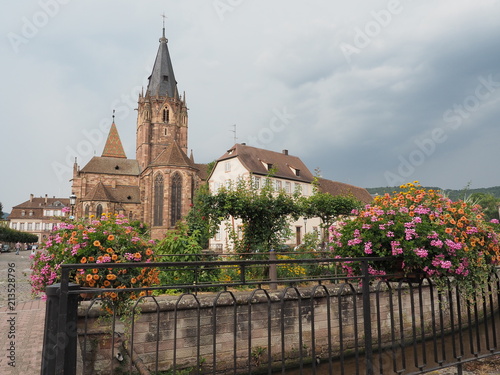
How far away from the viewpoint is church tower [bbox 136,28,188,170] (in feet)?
199

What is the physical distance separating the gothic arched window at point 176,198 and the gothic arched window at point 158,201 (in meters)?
1.64

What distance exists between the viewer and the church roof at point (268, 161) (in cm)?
3688

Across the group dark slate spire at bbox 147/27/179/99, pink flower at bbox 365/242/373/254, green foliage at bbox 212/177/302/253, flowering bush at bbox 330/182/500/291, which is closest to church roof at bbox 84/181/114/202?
dark slate spire at bbox 147/27/179/99

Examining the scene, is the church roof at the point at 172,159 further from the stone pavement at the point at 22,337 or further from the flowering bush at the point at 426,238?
the flowering bush at the point at 426,238

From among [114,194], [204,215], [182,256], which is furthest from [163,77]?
[182,256]

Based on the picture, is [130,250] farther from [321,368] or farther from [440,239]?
[321,368]

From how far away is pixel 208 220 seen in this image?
15.7 metres

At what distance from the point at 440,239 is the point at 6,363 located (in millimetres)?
5887

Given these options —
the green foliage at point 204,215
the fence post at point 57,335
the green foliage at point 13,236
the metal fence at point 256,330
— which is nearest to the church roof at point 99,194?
the green foliage at point 13,236

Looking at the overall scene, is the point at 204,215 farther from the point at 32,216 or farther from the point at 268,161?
the point at 32,216

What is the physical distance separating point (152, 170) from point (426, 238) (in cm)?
5088

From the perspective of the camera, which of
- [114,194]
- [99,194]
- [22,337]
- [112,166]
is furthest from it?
[112,166]

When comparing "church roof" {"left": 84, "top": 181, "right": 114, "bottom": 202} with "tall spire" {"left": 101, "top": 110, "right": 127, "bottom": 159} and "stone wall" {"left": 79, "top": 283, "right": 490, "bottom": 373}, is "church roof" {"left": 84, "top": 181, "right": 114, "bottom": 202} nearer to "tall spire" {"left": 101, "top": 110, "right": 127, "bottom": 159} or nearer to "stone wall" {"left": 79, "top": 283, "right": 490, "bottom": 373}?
"tall spire" {"left": 101, "top": 110, "right": 127, "bottom": 159}

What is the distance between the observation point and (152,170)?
5200 cm
